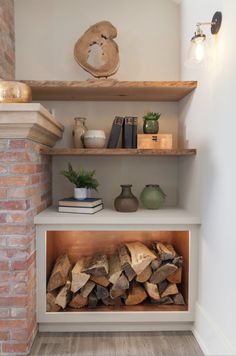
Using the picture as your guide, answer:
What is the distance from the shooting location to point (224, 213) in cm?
152

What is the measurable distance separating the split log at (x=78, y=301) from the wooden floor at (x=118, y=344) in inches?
6.4

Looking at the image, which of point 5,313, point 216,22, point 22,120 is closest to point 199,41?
point 216,22

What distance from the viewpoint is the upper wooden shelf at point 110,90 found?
2.01 m

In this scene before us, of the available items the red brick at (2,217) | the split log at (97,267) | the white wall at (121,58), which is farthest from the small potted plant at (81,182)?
the red brick at (2,217)

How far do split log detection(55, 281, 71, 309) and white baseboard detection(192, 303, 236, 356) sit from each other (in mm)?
821

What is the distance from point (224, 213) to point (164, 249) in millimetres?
667

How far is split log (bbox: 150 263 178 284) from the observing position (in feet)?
6.44

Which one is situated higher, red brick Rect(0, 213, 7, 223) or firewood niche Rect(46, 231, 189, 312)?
red brick Rect(0, 213, 7, 223)

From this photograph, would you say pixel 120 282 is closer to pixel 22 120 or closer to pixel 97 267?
pixel 97 267

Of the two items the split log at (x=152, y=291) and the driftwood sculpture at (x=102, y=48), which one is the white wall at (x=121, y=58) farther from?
the split log at (x=152, y=291)

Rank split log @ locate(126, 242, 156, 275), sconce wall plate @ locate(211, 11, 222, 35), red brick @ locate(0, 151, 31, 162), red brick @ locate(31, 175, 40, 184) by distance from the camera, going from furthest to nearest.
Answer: split log @ locate(126, 242, 156, 275)
red brick @ locate(31, 175, 40, 184)
red brick @ locate(0, 151, 31, 162)
sconce wall plate @ locate(211, 11, 222, 35)

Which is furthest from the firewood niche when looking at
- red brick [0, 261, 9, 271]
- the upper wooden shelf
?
the upper wooden shelf

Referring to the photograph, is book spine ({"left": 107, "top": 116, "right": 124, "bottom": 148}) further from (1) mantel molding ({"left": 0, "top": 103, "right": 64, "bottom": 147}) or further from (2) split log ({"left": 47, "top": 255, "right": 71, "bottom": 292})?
(2) split log ({"left": 47, "top": 255, "right": 71, "bottom": 292})

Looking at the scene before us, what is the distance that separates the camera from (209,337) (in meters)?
1.68
